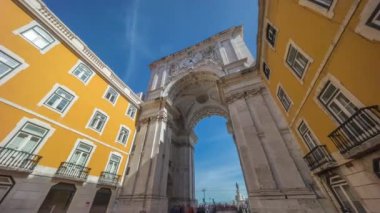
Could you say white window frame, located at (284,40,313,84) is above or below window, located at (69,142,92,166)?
above

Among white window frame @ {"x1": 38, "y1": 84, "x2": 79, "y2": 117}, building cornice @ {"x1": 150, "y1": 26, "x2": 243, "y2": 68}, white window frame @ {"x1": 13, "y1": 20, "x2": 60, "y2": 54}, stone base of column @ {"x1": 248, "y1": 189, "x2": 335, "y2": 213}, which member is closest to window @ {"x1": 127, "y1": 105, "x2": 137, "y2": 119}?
white window frame @ {"x1": 38, "y1": 84, "x2": 79, "y2": 117}

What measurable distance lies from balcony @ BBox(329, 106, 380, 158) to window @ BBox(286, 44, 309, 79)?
9.51ft

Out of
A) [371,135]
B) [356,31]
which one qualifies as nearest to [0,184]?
[371,135]

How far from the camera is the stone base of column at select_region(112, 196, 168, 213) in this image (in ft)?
40.5

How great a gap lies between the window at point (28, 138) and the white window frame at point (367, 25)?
51.5ft

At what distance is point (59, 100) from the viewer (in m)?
11.3

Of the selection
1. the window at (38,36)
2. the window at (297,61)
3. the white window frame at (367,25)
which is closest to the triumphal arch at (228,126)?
the window at (297,61)

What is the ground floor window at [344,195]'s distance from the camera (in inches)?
206

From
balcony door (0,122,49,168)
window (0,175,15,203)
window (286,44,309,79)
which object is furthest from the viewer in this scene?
balcony door (0,122,49,168)

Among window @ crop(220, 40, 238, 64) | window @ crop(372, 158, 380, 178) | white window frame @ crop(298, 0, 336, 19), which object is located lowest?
window @ crop(372, 158, 380, 178)

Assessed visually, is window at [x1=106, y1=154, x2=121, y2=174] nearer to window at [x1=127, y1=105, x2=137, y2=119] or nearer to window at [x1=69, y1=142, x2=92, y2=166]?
window at [x1=69, y1=142, x2=92, y2=166]

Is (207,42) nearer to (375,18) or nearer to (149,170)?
(149,170)

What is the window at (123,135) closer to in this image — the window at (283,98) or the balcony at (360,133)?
the window at (283,98)

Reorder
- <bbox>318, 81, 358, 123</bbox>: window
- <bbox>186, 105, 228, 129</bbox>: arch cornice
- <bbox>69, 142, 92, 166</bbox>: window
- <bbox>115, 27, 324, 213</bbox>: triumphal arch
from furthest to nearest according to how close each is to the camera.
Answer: <bbox>186, 105, 228, 129</bbox>: arch cornice
<bbox>69, 142, 92, 166</bbox>: window
<bbox>115, 27, 324, 213</bbox>: triumphal arch
<bbox>318, 81, 358, 123</bbox>: window
